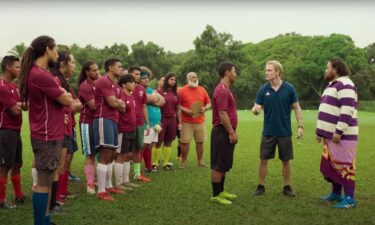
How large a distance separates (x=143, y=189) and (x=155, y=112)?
7.82ft

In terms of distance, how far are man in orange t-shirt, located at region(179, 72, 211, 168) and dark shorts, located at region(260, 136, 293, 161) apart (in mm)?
3148

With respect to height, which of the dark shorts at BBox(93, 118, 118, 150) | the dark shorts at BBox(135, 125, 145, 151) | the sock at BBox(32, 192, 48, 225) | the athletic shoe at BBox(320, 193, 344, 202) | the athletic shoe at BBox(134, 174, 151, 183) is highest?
the dark shorts at BBox(93, 118, 118, 150)

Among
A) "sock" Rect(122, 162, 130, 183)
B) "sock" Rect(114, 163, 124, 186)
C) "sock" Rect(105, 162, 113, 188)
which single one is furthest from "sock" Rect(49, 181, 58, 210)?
"sock" Rect(122, 162, 130, 183)

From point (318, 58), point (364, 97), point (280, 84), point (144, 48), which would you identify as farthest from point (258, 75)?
point (280, 84)

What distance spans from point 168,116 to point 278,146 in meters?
3.57

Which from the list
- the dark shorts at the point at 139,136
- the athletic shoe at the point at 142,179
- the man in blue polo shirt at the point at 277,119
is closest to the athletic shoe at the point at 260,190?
the man in blue polo shirt at the point at 277,119

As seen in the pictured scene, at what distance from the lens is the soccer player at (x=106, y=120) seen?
23.1 feet

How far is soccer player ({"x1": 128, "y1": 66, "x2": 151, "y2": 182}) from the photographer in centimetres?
890

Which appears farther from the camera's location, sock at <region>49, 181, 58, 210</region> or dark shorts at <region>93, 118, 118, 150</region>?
dark shorts at <region>93, 118, 118, 150</region>

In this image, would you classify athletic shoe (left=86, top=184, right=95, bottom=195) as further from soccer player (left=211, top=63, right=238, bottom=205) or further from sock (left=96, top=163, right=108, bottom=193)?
soccer player (left=211, top=63, right=238, bottom=205)

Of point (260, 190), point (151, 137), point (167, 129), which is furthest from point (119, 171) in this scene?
point (167, 129)

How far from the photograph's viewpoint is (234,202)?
281 inches

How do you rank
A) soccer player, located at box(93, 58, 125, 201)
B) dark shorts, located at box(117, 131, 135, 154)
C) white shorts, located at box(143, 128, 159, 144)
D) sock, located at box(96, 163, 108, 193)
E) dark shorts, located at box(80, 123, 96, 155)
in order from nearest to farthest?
soccer player, located at box(93, 58, 125, 201)
sock, located at box(96, 163, 108, 193)
dark shorts, located at box(80, 123, 96, 155)
dark shorts, located at box(117, 131, 135, 154)
white shorts, located at box(143, 128, 159, 144)

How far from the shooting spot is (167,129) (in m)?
10.6
